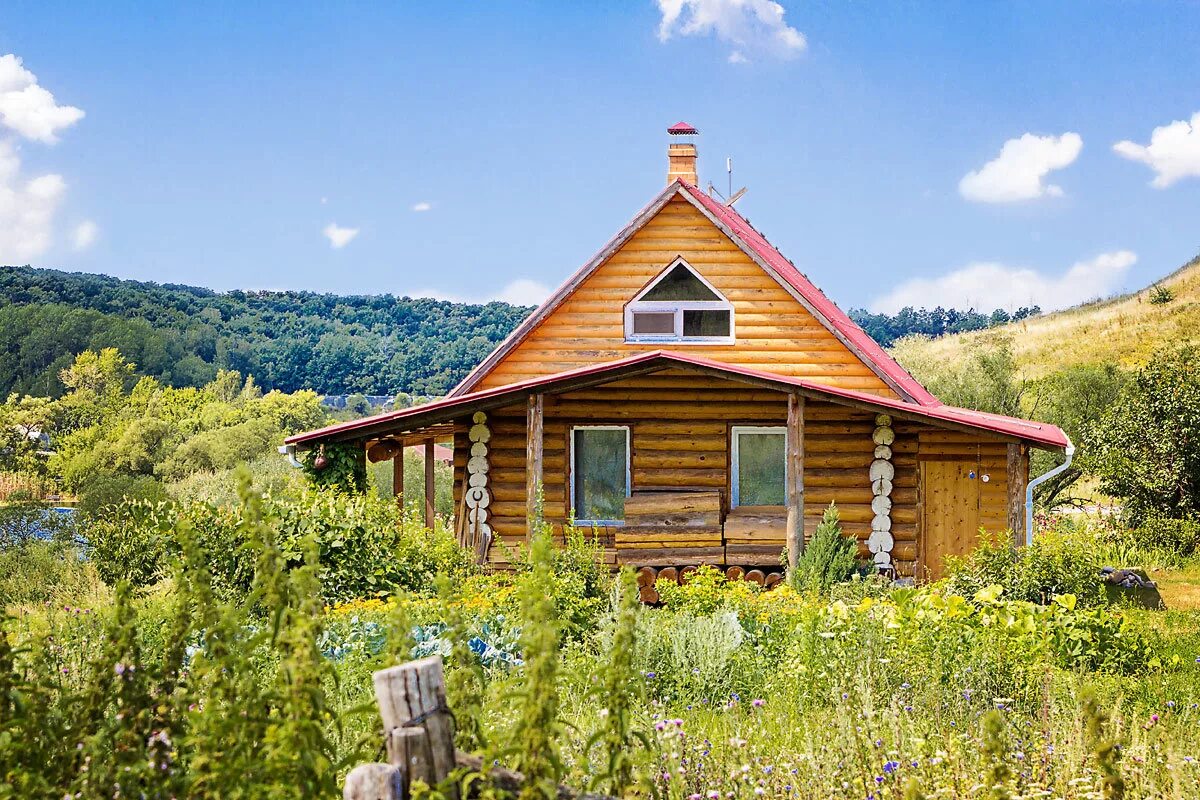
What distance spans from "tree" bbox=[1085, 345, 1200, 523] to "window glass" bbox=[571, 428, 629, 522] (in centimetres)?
973

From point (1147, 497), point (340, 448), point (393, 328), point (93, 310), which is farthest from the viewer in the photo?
point (393, 328)

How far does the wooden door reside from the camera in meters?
17.2

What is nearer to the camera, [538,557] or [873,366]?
[538,557]

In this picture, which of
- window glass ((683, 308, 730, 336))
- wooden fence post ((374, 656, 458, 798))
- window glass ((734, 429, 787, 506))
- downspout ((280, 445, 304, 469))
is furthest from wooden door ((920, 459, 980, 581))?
wooden fence post ((374, 656, 458, 798))

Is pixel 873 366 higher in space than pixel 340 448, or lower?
higher

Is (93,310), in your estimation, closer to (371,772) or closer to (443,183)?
(443,183)

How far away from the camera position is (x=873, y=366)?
1739 centimetres

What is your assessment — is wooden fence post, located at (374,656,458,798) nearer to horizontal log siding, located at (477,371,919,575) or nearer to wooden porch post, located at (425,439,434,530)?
horizontal log siding, located at (477,371,919,575)

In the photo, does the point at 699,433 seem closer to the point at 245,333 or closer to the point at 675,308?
the point at 675,308

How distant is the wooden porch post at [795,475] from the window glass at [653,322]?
3.65 metres

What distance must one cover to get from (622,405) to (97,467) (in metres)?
43.5

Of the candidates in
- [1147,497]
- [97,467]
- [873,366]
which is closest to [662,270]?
[873,366]

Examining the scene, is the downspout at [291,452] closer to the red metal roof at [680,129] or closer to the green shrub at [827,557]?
the green shrub at [827,557]

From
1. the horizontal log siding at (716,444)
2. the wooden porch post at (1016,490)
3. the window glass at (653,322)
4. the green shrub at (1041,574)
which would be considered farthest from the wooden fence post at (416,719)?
the window glass at (653,322)
